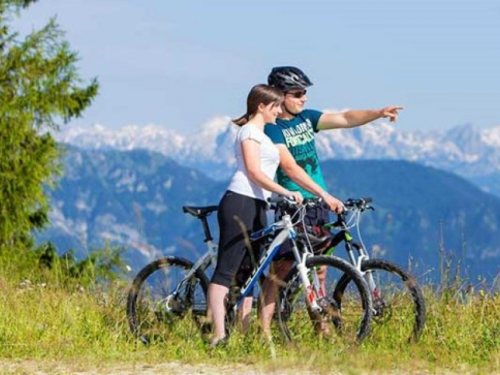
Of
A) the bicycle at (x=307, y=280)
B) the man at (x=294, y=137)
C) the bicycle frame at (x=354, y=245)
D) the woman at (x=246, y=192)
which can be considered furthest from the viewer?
the man at (x=294, y=137)

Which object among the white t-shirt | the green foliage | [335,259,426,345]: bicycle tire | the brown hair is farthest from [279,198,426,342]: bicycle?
the green foliage

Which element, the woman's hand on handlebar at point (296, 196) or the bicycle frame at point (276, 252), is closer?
the woman's hand on handlebar at point (296, 196)

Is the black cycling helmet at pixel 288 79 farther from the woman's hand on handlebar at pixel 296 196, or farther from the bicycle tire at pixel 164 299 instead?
the bicycle tire at pixel 164 299

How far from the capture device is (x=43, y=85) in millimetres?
24484

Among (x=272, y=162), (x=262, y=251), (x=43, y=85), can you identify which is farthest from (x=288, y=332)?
(x=43, y=85)

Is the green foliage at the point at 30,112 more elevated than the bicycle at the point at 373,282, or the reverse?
the green foliage at the point at 30,112

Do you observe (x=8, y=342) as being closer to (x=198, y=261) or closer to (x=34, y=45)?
(x=198, y=261)

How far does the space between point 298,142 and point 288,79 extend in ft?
1.43

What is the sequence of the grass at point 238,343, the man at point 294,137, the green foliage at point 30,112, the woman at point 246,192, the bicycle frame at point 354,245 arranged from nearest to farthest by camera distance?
the grass at point 238,343
the woman at point 246,192
the bicycle frame at point 354,245
the man at point 294,137
the green foliage at point 30,112

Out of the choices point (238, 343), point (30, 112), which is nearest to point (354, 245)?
point (238, 343)

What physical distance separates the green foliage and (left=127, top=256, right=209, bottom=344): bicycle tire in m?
15.5

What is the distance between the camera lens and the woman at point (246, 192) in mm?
7258

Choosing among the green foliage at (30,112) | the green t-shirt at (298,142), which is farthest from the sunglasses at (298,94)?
the green foliage at (30,112)

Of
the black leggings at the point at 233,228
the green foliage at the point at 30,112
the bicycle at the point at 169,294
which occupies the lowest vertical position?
the bicycle at the point at 169,294
